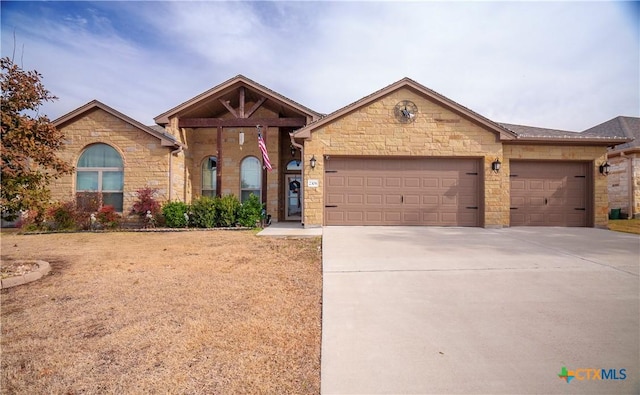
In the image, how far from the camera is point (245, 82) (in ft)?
41.4

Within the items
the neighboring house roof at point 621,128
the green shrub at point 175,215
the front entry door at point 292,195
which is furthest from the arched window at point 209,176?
the neighboring house roof at point 621,128

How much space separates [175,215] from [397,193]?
794 centimetres

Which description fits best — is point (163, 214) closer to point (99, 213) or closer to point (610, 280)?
point (99, 213)

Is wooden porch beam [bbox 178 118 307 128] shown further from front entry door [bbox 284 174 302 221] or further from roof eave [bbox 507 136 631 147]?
roof eave [bbox 507 136 631 147]

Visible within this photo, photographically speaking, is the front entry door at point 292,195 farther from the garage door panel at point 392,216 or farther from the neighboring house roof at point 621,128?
the neighboring house roof at point 621,128

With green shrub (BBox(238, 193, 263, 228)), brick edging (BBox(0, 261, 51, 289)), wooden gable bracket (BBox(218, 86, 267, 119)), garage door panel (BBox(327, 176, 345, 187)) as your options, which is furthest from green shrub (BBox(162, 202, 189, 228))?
brick edging (BBox(0, 261, 51, 289))

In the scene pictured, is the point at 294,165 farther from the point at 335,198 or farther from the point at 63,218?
the point at 63,218

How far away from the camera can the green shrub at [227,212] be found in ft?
36.4

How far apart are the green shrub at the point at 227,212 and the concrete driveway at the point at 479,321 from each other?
5519 millimetres

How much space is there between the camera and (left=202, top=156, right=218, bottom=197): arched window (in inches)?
574

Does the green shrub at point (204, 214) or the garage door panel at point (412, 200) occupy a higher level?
the garage door panel at point (412, 200)

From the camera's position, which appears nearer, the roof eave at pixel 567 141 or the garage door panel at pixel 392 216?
the roof eave at pixel 567 141

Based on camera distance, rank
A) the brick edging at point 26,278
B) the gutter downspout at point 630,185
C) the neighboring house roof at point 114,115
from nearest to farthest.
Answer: the brick edging at point 26,278 < the neighboring house roof at point 114,115 < the gutter downspout at point 630,185

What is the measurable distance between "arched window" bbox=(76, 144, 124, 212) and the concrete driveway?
9948 millimetres
